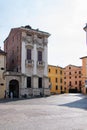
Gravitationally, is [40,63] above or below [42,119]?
above

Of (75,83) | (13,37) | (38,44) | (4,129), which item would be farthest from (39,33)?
(75,83)

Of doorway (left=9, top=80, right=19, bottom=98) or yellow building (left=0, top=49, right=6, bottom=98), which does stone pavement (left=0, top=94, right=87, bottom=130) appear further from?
doorway (left=9, top=80, right=19, bottom=98)

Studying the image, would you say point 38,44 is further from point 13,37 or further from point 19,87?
point 19,87

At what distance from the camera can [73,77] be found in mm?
99188

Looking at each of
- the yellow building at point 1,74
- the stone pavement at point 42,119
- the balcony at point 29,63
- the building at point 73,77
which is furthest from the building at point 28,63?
the building at point 73,77

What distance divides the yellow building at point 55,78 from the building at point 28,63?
93.8 feet

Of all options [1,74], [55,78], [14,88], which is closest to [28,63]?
[14,88]

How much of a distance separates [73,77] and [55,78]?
24447 mm

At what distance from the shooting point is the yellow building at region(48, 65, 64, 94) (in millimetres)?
74375

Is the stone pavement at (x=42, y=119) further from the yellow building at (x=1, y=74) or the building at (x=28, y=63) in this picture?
the building at (x=28, y=63)

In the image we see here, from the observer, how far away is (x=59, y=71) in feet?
256

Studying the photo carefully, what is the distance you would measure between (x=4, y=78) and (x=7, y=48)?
12656 millimetres

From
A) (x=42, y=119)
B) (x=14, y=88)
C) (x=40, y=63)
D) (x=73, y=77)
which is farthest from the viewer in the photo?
(x=73, y=77)

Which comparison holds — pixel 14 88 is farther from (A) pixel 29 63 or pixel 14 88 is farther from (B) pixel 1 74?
(A) pixel 29 63
